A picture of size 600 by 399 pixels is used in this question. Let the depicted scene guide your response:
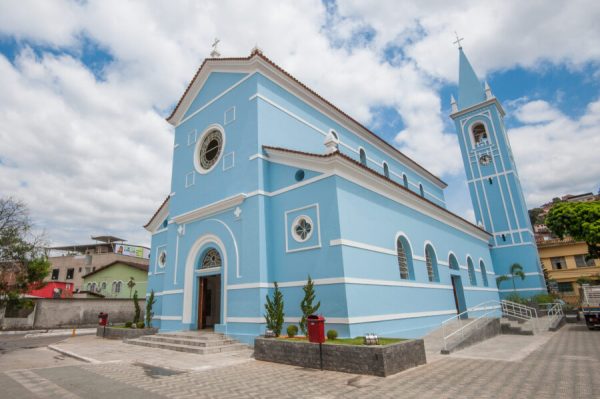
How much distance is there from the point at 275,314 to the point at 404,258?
6.22m

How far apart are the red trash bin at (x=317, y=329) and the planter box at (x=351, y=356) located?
0.15 meters

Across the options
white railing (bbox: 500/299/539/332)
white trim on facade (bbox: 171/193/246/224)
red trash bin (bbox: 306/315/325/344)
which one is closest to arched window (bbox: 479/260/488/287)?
white railing (bbox: 500/299/539/332)

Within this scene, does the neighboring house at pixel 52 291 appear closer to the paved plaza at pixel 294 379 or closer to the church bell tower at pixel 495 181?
the paved plaza at pixel 294 379

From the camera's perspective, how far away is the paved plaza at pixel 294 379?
19.6ft

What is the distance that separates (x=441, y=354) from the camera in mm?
10094

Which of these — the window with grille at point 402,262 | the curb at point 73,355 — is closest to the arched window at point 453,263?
the window with grille at point 402,262

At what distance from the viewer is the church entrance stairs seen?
10.5m

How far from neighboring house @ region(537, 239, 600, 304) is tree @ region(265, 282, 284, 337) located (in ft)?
122

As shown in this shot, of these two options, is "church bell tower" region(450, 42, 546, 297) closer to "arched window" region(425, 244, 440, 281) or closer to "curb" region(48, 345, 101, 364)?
"arched window" region(425, 244, 440, 281)

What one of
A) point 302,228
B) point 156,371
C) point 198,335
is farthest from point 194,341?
point 302,228

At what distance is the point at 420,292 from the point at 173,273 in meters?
10.8

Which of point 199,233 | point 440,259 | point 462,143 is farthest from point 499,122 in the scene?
point 199,233

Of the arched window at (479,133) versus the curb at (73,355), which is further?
the arched window at (479,133)

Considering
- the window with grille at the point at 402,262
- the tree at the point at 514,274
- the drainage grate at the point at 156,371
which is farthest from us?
the tree at the point at 514,274
